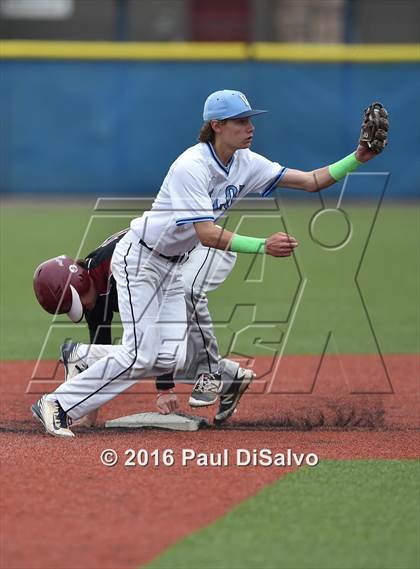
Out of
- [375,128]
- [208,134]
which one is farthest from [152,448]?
[375,128]

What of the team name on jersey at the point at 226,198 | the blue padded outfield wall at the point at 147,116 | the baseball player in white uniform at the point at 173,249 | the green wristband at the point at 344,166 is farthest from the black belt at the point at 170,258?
the blue padded outfield wall at the point at 147,116

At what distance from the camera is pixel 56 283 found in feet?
21.6

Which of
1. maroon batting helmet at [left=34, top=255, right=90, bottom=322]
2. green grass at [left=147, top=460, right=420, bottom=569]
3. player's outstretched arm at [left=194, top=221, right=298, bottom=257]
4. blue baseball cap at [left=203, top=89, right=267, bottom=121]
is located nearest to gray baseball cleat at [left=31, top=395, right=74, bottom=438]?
maroon batting helmet at [left=34, top=255, right=90, bottom=322]

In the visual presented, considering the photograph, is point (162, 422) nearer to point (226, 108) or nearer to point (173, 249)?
point (173, 249)

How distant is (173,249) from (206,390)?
908 millimetres

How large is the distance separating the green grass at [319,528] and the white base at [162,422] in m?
1.14

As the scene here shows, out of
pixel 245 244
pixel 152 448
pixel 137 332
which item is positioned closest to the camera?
pixel 152 448

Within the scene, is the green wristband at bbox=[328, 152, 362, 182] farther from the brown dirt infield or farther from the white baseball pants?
the brown dirt infield

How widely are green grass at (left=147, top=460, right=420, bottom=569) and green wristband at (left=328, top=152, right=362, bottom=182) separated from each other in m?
1.96

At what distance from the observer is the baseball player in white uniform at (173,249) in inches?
241

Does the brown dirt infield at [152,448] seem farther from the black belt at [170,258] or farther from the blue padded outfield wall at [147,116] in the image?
the blue padded outfield wall at [147,116]

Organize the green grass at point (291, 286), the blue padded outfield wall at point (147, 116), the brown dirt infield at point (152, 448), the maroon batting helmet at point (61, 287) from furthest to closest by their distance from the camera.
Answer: the blue padded outfield wall at point (147, 116)
the green grass at point (291, 286)
the maroon batting helmet at point (61, 287)
the brown dirt infield at point (152, 448)

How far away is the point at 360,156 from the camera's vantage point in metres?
6.63

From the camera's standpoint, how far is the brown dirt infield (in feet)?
14.5
